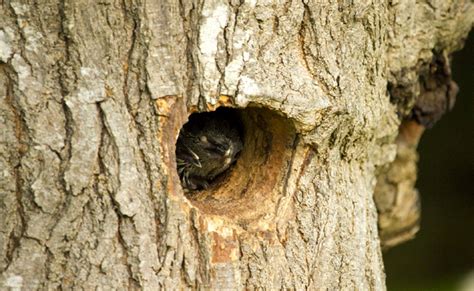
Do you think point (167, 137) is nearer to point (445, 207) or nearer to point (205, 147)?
point (205, 147)

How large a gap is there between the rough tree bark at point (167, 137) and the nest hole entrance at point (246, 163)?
0.5 inches

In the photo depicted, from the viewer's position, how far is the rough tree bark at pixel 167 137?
3.07 meters

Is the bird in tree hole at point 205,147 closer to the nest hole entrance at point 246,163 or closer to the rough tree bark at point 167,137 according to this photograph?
the nest hole entrance at point 246,163

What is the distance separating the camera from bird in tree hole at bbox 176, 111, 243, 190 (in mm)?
4027

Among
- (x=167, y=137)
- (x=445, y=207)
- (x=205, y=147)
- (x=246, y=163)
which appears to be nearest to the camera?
(x=167, y=137)

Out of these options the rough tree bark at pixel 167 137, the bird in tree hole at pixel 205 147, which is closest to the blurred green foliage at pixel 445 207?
the bird in tree hole at pixel 205 147

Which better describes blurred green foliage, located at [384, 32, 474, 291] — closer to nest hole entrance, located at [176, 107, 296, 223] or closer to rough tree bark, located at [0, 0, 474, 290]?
nest hole entrance, located at [176, 107, 296, 223]

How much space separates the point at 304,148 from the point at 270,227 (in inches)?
13.8

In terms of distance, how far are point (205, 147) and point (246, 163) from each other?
30 cm

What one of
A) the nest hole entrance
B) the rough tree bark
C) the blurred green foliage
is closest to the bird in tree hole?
the nest hole entrance

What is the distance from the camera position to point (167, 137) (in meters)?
3.19

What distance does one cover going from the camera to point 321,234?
357 centimetres

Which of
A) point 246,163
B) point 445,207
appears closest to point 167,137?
point 246,163

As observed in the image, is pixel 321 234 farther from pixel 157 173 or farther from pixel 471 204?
pixel 471 204
